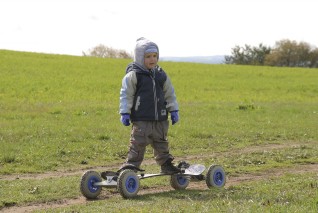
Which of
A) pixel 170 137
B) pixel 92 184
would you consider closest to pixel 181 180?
pixel 92 184

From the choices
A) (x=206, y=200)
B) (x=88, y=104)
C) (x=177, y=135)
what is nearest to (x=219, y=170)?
(x=206, y=200)

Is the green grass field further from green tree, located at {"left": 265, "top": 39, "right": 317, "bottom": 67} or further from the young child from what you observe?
green tree, located at {"left": 265, "top": 39, "right": 317, "bottom": 67}

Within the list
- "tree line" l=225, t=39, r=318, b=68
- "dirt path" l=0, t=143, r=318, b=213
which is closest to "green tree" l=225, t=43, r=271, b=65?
"tree line" l=225, t=39, r=318, b=68

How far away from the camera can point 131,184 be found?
8.45 m

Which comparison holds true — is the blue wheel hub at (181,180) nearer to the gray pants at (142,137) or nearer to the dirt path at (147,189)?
the dirt path at (147,189)

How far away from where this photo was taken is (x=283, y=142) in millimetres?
17219

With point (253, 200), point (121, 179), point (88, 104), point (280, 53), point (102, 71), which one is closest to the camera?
point (253, 200)

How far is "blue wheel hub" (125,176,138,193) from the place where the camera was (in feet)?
27.5

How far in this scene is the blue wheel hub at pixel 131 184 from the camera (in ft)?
27.5

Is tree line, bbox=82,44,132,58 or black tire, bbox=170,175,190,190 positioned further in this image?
tree line, bbox=82,44,132,58

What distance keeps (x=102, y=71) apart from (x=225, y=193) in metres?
32.2

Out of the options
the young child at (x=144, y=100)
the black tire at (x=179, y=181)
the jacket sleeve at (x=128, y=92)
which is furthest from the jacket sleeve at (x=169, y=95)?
the black tire at (x=179, y=181)

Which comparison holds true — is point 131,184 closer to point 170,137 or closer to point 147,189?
point 147,189

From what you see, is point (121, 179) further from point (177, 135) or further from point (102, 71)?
point (102, 71)
